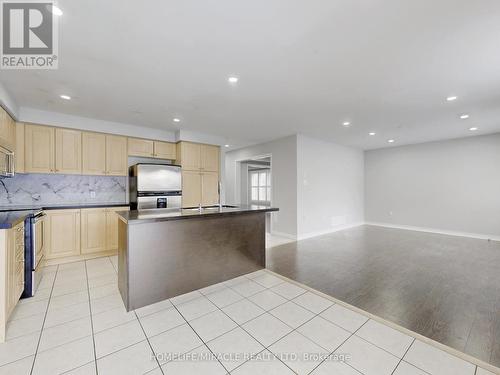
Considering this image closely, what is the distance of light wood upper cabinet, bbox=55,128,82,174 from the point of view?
12.5ft

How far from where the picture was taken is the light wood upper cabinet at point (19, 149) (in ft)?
11.2

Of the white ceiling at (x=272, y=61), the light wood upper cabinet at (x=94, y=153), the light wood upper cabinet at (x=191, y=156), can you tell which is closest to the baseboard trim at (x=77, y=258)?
the light wood upper cabinet at (x=94, y=153)

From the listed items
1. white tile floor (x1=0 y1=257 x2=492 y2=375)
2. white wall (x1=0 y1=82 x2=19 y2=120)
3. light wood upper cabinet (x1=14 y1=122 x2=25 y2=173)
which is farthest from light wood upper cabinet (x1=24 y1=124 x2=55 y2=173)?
white tile floor (x1=0 y1=257 x2=492 y2=375)

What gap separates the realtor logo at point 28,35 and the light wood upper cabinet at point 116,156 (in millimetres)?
1956

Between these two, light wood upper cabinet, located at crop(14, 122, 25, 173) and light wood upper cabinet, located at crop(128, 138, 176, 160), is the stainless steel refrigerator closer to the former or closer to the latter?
light wood upper cabinet, located at crop(128, 138, 176, 160)

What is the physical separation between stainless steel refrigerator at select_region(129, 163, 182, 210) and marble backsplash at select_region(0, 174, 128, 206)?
0.35 metres

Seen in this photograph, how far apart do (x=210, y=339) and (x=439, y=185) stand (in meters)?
7.22

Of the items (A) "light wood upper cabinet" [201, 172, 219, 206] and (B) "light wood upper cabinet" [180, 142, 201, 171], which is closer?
(B) "light wood upper cabinet" [180, 142, 201, 171]

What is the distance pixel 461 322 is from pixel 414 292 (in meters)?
0.59

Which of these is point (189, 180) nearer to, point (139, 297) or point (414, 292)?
point (139, 297)

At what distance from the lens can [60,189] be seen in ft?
13.2

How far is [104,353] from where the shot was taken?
167 cm

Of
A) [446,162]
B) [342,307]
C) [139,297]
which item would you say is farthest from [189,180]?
[446,162]

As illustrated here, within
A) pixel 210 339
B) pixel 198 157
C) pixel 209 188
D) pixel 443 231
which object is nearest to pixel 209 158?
pixel 198 157
